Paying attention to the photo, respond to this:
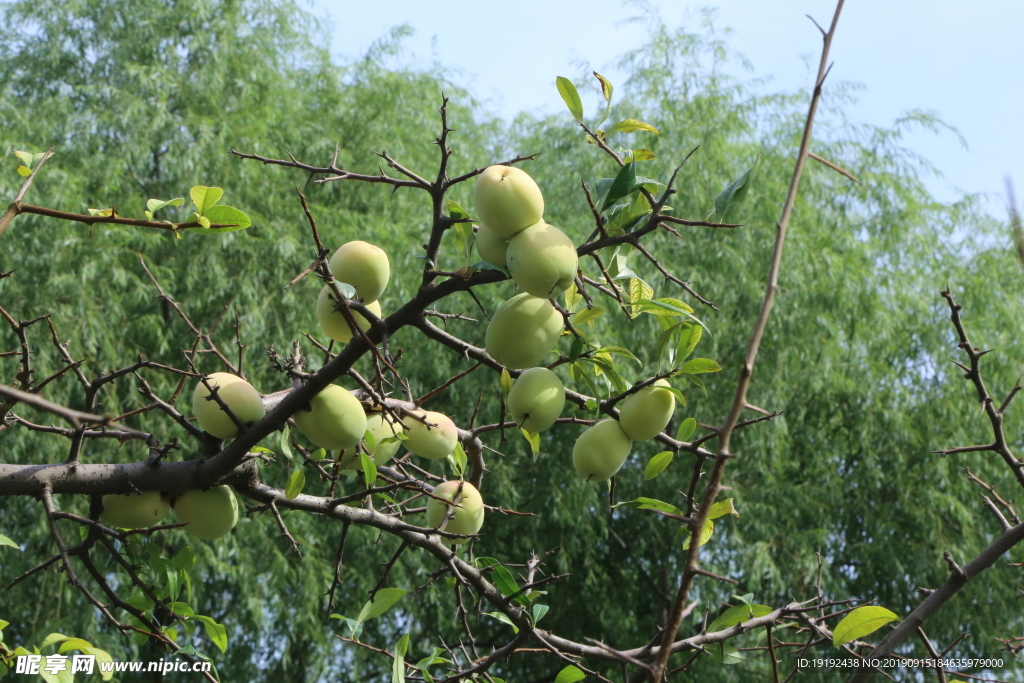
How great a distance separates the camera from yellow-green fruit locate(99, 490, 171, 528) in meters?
0.92

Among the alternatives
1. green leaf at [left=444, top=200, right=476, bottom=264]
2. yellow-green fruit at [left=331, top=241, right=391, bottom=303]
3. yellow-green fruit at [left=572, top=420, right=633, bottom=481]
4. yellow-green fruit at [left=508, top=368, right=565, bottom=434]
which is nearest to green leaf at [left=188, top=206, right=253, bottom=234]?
yellow-green fruit at [left=331, top=241, right=391, bottom=303]

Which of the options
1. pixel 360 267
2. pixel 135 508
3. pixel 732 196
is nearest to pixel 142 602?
pixel 135 508

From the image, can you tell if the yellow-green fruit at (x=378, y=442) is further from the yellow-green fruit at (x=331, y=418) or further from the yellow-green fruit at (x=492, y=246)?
the yellow-green fruit at (x=492, y=246)

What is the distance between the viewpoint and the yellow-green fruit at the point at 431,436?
0.94 metres

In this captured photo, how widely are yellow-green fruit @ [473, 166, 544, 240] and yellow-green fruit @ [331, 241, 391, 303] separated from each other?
0.18 m

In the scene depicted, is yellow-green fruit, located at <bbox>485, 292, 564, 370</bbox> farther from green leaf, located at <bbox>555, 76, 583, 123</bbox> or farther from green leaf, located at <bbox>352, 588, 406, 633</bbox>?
green leaf, located at <bbox>352, 588, 406, 633</bbox>

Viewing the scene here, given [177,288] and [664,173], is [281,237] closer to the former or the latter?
[177,288]

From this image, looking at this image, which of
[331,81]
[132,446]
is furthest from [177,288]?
[331,81]

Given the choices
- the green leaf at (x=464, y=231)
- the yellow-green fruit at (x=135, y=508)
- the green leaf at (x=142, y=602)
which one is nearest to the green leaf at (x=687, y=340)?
the green leaf at (x=464, y=231)

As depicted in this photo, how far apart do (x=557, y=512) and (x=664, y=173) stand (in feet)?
6.74

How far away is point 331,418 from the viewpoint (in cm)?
80

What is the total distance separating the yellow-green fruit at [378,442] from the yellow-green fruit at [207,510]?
0.14 meters

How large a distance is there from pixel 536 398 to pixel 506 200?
0.22 meters

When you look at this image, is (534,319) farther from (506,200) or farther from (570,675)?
(570,675)
